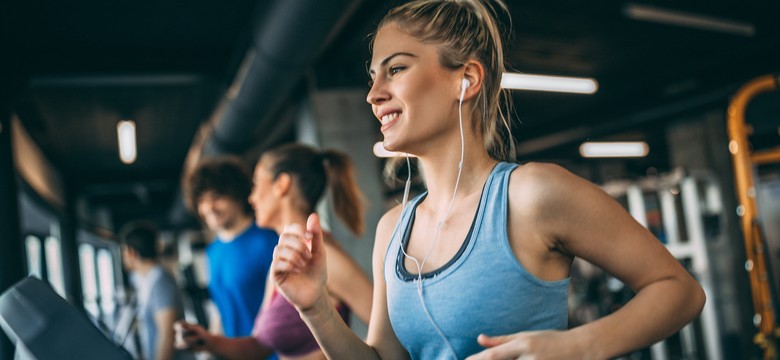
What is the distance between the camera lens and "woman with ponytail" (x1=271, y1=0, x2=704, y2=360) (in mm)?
871

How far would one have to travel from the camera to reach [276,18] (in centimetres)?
353

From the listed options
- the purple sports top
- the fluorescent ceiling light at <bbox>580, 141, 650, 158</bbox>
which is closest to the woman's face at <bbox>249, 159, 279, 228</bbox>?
the purple sports top

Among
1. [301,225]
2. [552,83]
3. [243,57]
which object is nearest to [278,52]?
[243,57]

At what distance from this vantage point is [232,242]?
2.51 metres

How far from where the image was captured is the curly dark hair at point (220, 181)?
2.73 metres

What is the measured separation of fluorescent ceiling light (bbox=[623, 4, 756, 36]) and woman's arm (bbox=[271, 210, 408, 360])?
5.09m

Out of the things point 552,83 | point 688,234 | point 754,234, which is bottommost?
point 688,234

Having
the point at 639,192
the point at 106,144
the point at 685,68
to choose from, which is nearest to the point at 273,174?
the point at 639,192

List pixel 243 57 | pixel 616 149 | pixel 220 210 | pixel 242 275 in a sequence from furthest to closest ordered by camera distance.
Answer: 1. pixel 616 149
2. pixel 243 57
3. pixel 220 210
4. pixel 242 275

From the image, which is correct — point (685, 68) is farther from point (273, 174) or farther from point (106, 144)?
point (106, 144)

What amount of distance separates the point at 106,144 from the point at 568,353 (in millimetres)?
10044

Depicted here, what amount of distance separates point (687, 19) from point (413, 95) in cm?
570

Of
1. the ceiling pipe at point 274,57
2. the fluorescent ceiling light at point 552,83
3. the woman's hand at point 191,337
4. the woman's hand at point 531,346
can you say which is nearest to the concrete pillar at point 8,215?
the ceiling pipe at point 274,57

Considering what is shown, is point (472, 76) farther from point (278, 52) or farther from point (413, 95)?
point (278, 52)
